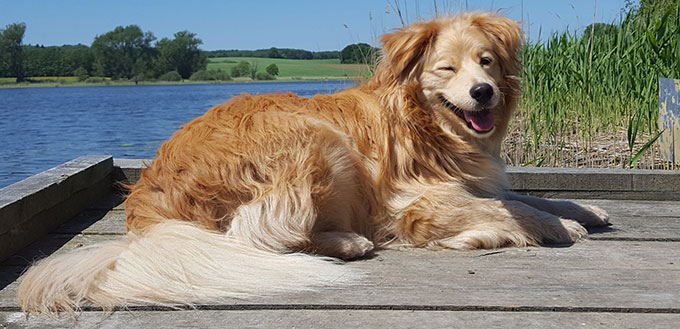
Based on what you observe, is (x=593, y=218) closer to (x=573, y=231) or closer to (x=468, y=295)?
(x=573, y=231)

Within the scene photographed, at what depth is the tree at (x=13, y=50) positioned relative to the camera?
36562mm

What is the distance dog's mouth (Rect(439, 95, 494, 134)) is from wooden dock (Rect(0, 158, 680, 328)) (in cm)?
54

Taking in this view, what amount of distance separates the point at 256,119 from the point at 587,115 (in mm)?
4252

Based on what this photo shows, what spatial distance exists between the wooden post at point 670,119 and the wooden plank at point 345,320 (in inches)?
122

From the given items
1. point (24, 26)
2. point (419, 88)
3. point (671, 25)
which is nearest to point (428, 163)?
point (419, 88)

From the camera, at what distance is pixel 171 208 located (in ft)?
8.24

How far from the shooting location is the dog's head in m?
2.76

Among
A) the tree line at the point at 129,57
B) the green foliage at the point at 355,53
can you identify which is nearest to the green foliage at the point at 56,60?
the tree line at the point at 129,57

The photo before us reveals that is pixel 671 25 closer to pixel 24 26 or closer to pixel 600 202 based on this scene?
pixel 600 202

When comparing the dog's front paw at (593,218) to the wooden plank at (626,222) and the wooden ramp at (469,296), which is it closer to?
the wooden plank at (626,222)

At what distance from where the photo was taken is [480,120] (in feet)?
9.41

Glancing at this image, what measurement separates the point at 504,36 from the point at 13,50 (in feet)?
139

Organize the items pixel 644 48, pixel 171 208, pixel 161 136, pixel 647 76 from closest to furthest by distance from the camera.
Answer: pixel 171 208 → pixel 647 76 → pixel 644 48 → pixel 161 136

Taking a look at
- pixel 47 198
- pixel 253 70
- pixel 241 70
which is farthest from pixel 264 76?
pixel 47 198
